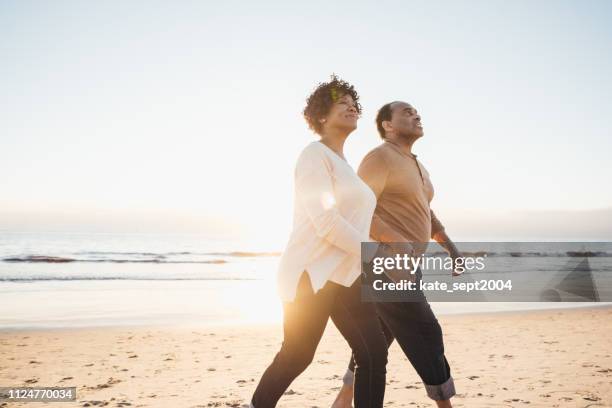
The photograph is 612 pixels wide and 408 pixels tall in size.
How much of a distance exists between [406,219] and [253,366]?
3240mm

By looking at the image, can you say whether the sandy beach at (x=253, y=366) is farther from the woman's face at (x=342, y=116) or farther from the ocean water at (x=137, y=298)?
the woman's face at (x=342, y=116)

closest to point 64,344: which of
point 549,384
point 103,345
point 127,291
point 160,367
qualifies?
point 103,345

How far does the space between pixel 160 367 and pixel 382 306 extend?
11.2 feet

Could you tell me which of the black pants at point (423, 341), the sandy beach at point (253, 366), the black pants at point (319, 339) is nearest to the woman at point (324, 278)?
the black pants at point (319, 339)

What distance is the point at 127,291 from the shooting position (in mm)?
14039

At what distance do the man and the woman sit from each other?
0.48m

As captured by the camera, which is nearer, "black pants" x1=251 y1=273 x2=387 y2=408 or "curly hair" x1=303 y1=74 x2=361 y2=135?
"black pants" x1=251 y1=273 x2=387 y2=408

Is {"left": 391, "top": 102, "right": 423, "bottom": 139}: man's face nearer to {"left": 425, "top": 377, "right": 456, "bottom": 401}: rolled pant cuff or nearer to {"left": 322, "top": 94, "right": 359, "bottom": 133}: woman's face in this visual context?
{"left": 322, "top": 94, "right": 359, "bottom": 133}: woman's face

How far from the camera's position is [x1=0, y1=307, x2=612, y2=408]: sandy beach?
424 centimetres

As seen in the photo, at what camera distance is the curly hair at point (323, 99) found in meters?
2.59

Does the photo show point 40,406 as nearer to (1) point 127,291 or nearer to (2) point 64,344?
(2) point 64,344

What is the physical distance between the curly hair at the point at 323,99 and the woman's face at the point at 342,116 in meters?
0.02

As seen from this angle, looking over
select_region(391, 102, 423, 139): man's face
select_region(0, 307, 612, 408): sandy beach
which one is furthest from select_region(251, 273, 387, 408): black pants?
select_region(0, 307, 612, 408): sandy beach

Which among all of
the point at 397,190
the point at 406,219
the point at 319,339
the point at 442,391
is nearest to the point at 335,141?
the point at 397,190
